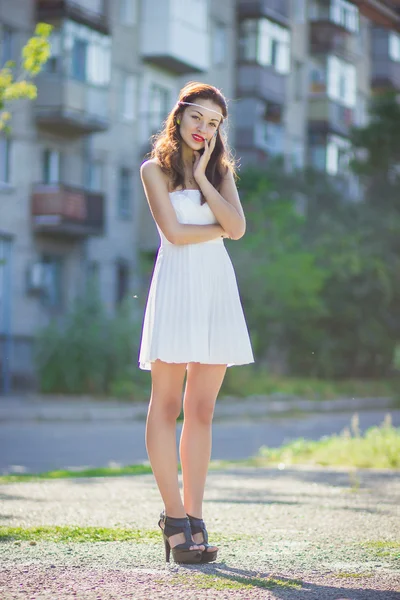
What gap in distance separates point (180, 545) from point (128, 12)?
32.6 metres

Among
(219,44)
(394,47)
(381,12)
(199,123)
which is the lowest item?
(199,123)

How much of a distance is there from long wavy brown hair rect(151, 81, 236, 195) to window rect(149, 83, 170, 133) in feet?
104

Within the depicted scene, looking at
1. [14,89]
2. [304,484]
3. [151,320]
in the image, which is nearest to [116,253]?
[14,89]

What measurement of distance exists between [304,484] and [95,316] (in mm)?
18317

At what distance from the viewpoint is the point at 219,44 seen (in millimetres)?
41312

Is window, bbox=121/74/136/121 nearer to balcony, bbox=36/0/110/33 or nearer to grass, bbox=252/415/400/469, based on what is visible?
balcony, bbox=36/0/110/33

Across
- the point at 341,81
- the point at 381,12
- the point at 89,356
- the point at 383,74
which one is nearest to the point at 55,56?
the point at 89,356

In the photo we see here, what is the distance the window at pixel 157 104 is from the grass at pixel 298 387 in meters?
8.95

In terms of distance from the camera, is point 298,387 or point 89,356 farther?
point 298,387

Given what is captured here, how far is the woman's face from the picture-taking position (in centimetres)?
509

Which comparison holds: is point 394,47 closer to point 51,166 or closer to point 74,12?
point 74,12

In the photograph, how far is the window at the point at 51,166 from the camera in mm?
32628

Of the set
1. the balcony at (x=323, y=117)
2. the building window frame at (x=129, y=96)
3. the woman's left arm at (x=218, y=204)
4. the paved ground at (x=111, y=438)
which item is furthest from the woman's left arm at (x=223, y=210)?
the balcony at (x=323, y=117)

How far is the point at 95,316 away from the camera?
26.2 m
